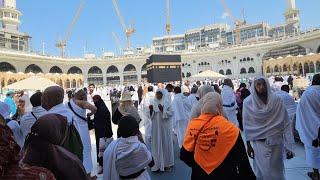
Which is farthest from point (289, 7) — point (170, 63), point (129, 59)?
point (170, 63)

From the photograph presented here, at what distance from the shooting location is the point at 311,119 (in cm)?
410

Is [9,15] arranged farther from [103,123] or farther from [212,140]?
[212,140]

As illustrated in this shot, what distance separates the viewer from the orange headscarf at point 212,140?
233 cm

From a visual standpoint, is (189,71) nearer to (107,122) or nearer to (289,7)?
(289,7)

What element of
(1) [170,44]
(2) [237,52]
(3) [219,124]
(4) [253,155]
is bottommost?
(4) [253,155]

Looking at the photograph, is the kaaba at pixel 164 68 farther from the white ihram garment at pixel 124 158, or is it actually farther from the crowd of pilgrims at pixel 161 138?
the white ihram garment at pixel 124 158

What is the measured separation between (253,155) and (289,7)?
74932 millimetres

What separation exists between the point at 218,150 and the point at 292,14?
253ft

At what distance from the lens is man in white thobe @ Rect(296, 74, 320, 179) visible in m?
4.07

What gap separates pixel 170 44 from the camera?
304 ft

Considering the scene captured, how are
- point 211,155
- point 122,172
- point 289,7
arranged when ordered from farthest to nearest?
point 289,7, point 122,172, point 211,155

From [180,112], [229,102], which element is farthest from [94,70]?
[180,112]

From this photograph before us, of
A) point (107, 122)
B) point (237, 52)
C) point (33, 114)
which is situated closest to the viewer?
point (33, 114)

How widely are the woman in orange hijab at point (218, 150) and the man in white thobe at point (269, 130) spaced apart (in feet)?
4.28
